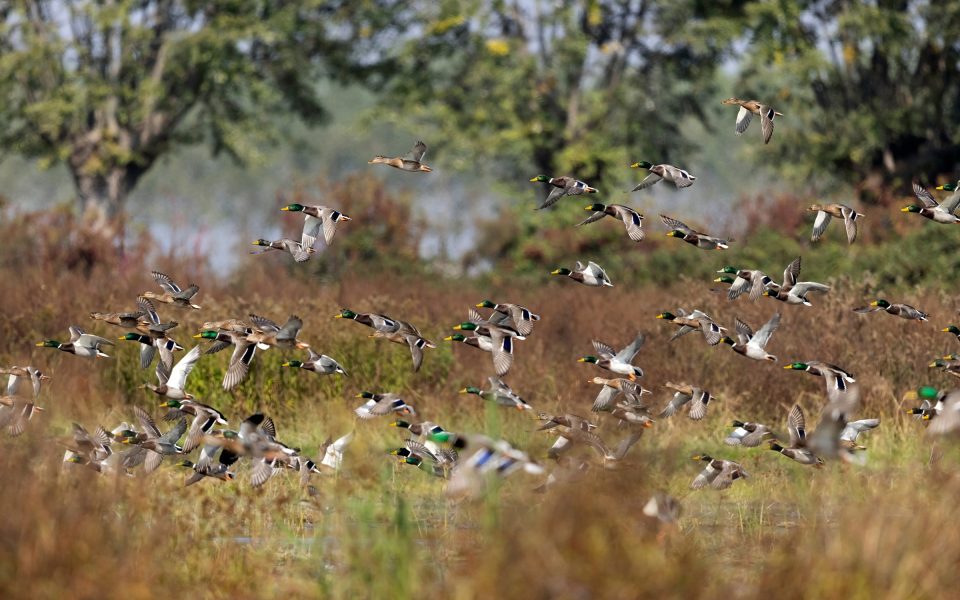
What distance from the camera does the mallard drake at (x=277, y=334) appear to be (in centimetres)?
1016

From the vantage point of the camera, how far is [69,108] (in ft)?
126

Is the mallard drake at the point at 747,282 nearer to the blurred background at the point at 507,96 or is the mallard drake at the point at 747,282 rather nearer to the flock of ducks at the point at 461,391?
the flock of ducks at the point at 461,391

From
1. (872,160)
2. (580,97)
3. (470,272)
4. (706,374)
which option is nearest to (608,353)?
(706,374)

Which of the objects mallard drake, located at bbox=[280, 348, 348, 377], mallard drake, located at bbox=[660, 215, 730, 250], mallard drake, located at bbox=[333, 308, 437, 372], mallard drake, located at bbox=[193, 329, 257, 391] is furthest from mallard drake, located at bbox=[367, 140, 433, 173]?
mallard drake, located at bbox=[660, 215, 730, 250]

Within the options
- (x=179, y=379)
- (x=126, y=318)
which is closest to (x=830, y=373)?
(x=179, y=379)

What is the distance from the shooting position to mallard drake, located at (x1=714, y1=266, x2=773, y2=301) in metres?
11.2

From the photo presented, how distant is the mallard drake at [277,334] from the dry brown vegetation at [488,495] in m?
0.90

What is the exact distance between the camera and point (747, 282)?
37.9 feet

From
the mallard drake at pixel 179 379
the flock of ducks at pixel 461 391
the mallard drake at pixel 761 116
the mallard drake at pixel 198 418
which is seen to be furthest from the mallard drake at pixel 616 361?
the mallard drake at pixel 179 379

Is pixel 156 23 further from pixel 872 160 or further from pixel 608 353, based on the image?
pixel 608 353

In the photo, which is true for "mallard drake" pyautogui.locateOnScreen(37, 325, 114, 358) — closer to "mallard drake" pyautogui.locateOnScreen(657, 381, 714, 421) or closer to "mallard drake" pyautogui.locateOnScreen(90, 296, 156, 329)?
"mallard drake" pyautogui.locateOnScreen(90, 296, 156, 329)

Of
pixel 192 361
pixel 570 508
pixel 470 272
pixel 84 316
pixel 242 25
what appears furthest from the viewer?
pixel 242 25

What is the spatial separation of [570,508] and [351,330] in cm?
1101

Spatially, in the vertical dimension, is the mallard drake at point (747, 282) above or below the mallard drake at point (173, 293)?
above
